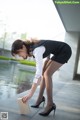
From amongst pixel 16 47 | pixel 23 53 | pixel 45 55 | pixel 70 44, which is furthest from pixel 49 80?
pixel 70 44

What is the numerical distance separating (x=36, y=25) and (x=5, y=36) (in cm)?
1987

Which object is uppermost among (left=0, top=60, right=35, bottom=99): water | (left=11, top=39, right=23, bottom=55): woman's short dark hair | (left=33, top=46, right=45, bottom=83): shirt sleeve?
(left=11, top=39, right=23, bottom=55): woman's short dark hair

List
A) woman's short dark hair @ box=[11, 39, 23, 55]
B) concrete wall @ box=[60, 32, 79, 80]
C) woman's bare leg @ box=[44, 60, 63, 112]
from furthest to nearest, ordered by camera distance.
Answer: concrete wall @ box=[60, 32, 79, 80]
woman's bare leg @ box=[44, 60, 63, 112]
woman's short dark hair @ box=[11, 39, 23, 55]

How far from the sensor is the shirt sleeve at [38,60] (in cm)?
288

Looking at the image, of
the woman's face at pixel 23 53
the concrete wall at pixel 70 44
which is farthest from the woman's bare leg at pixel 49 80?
the concrete wall at pixel 70 44

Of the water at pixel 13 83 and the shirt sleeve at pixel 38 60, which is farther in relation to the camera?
the water at pixel 13 83

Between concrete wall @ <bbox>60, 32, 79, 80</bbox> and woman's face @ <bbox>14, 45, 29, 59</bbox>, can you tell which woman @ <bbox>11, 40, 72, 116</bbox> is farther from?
concrete wall @ <bbox>60, 32, 79, 80</bbox>

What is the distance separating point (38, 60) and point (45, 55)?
0.78 feet

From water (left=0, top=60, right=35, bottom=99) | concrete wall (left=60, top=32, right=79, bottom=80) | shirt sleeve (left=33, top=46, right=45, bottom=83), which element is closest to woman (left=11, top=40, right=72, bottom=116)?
shirt sleeve (left=33, top=46, right=45, bottom=83)

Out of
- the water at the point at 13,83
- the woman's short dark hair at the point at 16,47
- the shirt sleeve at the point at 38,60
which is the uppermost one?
the woman's short dark hair at the point at 16,47

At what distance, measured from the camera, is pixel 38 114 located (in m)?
3.17

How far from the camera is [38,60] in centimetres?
290

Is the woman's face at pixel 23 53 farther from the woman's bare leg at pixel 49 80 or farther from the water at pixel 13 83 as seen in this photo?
the water at pixel 13 83

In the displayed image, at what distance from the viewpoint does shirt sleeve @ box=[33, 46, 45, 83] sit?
288 centimetres
